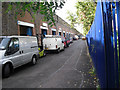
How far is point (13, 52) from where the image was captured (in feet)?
19.0

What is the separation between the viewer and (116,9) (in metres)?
1.87

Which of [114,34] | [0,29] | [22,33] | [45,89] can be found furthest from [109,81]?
[22,33]

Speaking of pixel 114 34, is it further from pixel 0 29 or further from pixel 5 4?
pixel 5 4

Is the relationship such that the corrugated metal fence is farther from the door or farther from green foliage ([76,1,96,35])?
green foliage ([76,1,96,35])

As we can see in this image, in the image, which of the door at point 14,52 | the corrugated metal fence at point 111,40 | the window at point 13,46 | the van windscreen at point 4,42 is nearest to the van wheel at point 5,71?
the door at point 14,52

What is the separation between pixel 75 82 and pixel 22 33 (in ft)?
37.5

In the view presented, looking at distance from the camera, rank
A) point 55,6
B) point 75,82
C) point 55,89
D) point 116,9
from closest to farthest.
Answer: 1. point 116,9
2. point 55,89
3. point 75,82
4. point 55,6

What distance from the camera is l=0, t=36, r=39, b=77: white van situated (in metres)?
5.21

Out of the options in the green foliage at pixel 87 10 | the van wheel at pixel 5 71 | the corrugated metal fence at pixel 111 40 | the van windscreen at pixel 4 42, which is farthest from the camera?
the green foliage at pixel 87 10

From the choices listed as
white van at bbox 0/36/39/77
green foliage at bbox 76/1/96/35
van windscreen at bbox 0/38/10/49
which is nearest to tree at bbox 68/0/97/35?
green foliage at bbox 76/1/96/35

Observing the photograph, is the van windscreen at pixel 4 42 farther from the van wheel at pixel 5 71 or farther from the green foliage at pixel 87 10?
the green foliage at pixel 87 10

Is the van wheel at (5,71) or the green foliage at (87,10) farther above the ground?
the green foliage at (87,10)

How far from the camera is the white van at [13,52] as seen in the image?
5214mm

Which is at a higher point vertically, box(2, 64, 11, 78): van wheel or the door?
the door
